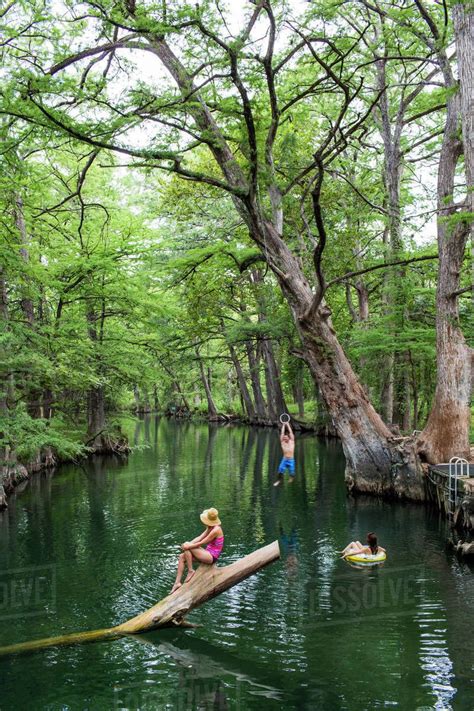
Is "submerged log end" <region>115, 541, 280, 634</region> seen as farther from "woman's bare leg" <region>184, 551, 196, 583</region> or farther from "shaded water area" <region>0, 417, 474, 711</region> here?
"shaded water area" <region>0, 417, 474, 711</region>

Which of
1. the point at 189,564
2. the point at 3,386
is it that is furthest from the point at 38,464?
the point at 189,564

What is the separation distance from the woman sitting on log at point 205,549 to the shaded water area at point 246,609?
101 centimetres

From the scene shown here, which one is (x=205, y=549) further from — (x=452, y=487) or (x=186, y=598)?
(x=452, y=487)

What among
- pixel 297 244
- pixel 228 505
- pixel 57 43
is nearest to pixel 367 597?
pixel 228 505

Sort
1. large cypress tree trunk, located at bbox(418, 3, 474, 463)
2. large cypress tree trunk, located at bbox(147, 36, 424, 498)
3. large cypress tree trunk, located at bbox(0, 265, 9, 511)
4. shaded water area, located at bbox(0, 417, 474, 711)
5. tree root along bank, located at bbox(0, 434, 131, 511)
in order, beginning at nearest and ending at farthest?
1. shaded water area, located at bbox(0, 417, 474, 711)
2. large cypress tree trunk, located at bbox(0, 265, 9, 511)
3. large cypress tree trunk, located at bbox(418, 3, 474, 463)
4. large cypress tree trunk, located at bbox(147, 36, 424, 498)
5. tree root along bank, located at bbox(0, 434, 131, 511)

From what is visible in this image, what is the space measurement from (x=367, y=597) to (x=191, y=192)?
18.7 m

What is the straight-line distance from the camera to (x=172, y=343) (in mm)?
31844

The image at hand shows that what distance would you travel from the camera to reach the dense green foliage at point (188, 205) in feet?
37.9

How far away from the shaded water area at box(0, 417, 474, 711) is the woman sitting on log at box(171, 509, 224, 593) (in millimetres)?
1007

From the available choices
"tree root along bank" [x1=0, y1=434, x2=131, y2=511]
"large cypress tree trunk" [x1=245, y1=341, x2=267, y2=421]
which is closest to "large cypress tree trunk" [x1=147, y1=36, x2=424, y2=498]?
"tree root along bank" [x1=0, y1=434, x2=131, y2=511]

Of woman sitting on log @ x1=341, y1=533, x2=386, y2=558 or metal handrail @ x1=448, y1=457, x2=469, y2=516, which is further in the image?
metal handrail @ x1=448, y1=457, x2=469, y2=516

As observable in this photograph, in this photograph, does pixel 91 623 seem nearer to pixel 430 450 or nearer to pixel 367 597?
pixel 367 597

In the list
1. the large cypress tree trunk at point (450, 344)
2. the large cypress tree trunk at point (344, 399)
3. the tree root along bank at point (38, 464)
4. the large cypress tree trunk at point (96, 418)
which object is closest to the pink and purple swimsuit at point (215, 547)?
the large cypress tree trunk at point (344, 399)

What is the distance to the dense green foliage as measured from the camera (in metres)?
11.5
